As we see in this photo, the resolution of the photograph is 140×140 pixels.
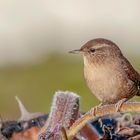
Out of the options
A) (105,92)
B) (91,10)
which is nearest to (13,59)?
(91,10)

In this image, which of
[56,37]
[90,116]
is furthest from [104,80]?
[56,37]

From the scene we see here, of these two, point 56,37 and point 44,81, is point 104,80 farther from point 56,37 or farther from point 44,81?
point 56,37

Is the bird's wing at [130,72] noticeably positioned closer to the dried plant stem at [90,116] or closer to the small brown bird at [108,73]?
the small brown bird at [108,73]

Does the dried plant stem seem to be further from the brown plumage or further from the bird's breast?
the bird's breast

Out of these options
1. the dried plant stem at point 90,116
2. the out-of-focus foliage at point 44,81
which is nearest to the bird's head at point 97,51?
the dried plant stem at point 90,116

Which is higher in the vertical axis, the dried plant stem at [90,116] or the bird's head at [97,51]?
the dried plant stem at [90,116]

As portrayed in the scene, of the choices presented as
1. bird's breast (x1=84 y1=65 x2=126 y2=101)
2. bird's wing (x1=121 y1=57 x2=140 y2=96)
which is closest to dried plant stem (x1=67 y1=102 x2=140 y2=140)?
bird's breast (x1=84 y1=65 x2=126 y2=101)

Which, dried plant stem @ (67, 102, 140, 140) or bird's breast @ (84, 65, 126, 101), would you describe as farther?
bird's breast @ (84, 65, 126, 101)
